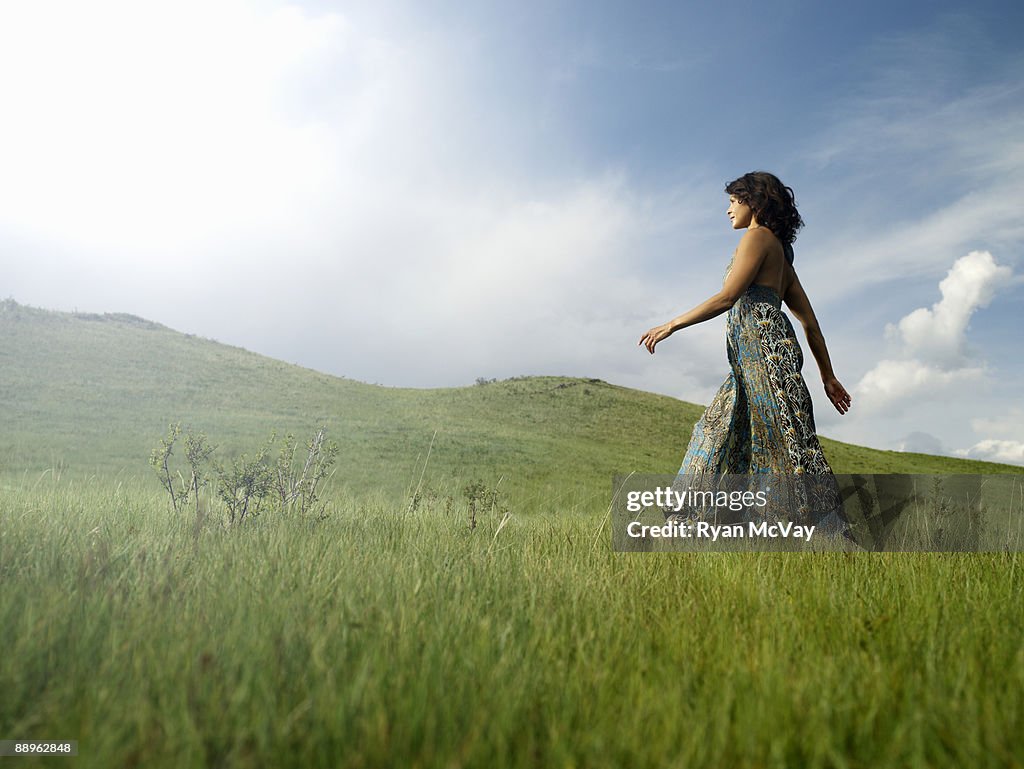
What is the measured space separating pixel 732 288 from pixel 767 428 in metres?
1.15

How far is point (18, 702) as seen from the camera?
1711 millimetres

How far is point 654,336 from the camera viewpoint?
4.80m

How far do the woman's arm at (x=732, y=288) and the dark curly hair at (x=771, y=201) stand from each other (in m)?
0.25

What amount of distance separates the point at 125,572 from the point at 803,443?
450 centimetres

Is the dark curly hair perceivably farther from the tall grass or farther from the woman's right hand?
the tall grass

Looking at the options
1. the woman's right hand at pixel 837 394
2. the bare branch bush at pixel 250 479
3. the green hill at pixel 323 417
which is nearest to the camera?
the bare branch bush at pixel 250 479

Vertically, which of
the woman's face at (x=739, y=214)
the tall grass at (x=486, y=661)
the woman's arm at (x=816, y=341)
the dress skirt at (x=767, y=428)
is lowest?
the tall grass at (x=486, y=661)

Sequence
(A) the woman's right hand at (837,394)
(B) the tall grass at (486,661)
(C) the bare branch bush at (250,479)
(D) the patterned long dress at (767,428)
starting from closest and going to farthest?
(B) the tall grass at (486,661)
(D) the patterned long dress at (767,428)
(C) the bare branch bush at (250,479)
(A) the woman's right hand at (837,394)

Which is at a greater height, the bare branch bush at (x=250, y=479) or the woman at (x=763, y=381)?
the woman at (x=763, y=381)

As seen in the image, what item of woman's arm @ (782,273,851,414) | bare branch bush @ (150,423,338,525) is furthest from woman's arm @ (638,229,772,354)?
bare branch bush @ (150,423,338,525)

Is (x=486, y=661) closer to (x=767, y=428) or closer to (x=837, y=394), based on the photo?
(x=767, y=428)

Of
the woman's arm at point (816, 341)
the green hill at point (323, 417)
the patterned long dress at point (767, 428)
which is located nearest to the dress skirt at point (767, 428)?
the patterned long dress at point (767, 428)

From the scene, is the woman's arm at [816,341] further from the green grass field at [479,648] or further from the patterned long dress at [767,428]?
the green grass field at [479,648]

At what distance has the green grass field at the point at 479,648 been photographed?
1495 mm
